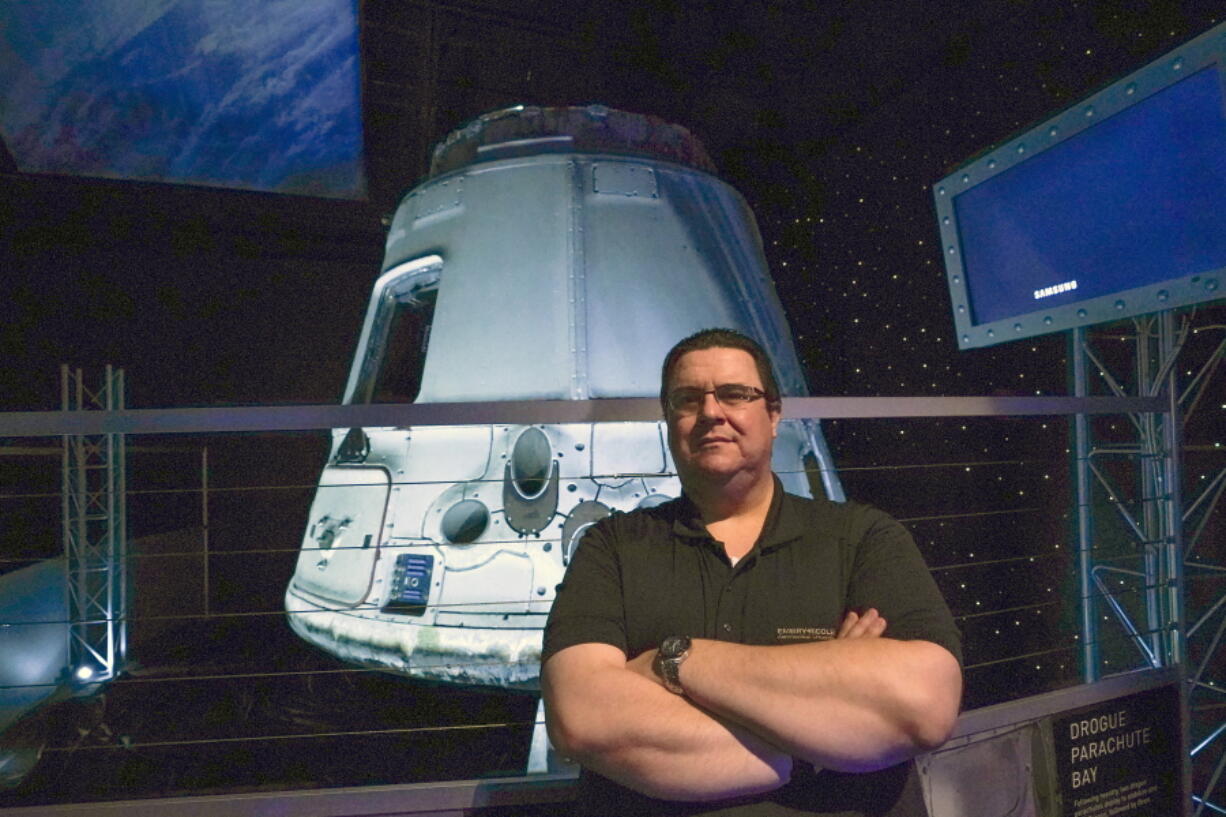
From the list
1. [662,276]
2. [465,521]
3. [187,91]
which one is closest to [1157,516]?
[662,276]

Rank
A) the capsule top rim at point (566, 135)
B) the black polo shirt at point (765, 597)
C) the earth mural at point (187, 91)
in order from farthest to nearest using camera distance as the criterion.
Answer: the earth mural at point (187, 91), the capsule top rim at point (566, 135), the black polo shirt at point (765, 597)

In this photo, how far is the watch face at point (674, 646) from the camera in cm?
110

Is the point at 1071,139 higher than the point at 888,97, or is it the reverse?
the point at 888,97

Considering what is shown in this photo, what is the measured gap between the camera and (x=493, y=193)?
313 centimetres

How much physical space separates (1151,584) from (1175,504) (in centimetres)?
28

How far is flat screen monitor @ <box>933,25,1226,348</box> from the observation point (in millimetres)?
1739

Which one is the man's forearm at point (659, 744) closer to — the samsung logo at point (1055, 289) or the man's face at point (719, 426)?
the man's face at point (719, 426)

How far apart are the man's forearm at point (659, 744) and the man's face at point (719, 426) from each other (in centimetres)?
41

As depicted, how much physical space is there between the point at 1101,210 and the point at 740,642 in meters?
1.76

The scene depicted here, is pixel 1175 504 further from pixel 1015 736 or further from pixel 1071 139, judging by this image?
pixel 1071 139

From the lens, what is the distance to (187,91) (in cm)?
542

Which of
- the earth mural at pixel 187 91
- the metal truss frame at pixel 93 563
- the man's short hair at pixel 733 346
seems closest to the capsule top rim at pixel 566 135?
the man's short hair at pixel 733 346

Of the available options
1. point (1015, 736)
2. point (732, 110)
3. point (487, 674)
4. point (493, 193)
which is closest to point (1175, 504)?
point (1015, 736)

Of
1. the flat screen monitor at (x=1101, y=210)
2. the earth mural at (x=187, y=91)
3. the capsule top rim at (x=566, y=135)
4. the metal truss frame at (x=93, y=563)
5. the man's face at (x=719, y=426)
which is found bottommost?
the metal truss frame at (x=93, y=563)
